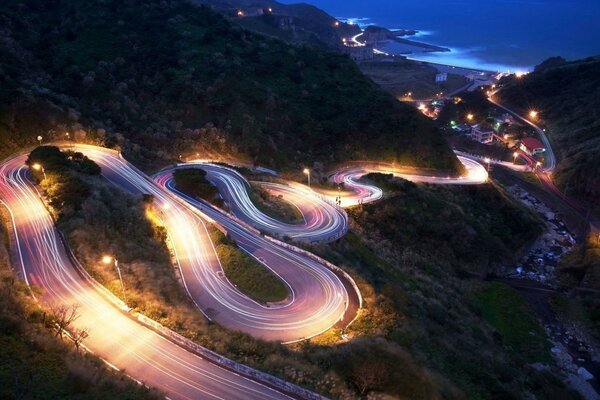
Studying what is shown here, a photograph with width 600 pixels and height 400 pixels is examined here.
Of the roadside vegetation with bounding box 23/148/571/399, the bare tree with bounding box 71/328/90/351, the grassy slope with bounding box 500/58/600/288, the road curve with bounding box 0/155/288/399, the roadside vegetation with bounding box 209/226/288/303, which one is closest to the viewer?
the road curve with bounding box 0/155/288/399

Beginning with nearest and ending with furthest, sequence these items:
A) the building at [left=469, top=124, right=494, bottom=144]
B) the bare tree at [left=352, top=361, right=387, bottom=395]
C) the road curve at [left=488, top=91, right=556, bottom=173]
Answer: the bare tree at [left=352, top=361, right=387, bottom=395], the road curve at [left=488, top=91, right=556, bottom=173], the building at [left=469, top=124, right=494, bottom=144]

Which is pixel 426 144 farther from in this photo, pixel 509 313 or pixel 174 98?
pixel 174 98

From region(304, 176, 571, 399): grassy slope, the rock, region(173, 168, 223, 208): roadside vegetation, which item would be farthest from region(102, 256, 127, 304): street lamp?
the rock

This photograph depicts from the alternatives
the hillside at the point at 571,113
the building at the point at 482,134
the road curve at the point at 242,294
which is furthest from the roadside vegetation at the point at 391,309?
the building at the point at 482,134

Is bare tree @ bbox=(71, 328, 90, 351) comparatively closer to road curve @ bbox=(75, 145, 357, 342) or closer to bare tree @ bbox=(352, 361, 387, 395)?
road curve @ bbox=(75, 145, 357, 342)

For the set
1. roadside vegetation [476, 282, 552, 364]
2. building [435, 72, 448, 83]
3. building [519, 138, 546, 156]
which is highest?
building [435, 72, 448, 83]

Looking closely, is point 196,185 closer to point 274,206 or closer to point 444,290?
point 274,206

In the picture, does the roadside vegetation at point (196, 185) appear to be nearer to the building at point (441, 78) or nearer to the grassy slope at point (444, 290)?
the grassy slope at point (444, 290)

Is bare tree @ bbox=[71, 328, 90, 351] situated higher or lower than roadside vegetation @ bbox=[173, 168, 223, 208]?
lower
